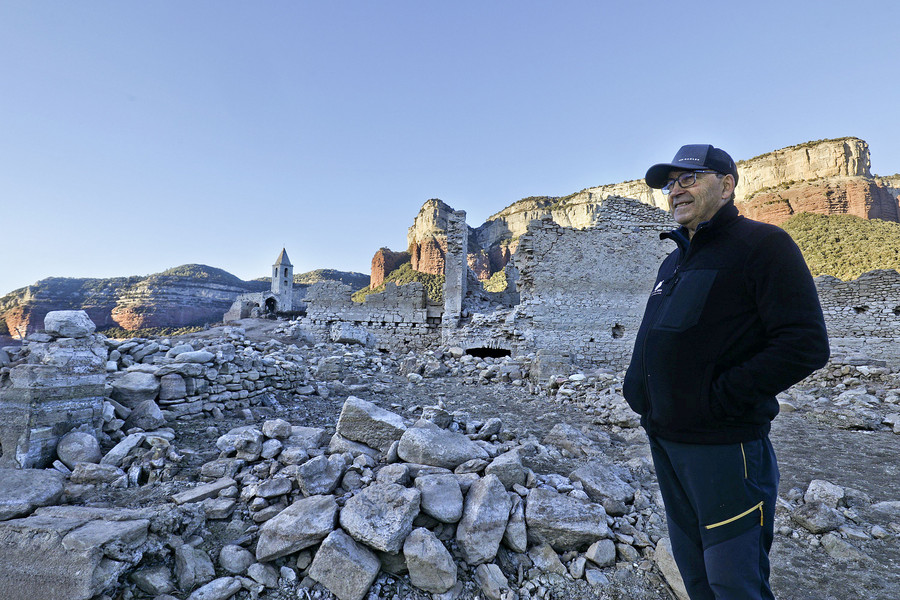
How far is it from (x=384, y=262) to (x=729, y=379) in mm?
52281

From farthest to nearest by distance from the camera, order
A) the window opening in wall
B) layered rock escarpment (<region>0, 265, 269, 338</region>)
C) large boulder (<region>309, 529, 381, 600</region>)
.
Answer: layered rock escarpment (<region>0, 265, 269, 338</region>) < the window opening in wall < large boulder (<region>309, 529, 381, 600</region>)

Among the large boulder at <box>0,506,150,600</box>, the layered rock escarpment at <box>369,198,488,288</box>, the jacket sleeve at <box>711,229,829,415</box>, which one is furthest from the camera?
the layered rock escarpment at <box>369,198,488,288</box>

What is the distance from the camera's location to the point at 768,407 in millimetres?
1243

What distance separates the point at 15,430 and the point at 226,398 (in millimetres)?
2020

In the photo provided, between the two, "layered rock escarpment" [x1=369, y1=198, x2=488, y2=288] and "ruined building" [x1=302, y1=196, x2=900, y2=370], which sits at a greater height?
"layered rock escarpment" [x1=369, y1=198, x2=488, y2=288]

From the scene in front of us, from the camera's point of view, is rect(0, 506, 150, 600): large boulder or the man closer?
the man

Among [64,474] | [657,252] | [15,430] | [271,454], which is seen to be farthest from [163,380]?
[657,252]

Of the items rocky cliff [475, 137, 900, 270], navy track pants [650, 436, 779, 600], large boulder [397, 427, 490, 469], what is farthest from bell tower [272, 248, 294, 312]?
navy track pants [650, 436, 779, 600]

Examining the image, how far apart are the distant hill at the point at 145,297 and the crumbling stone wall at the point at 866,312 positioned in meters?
37.3

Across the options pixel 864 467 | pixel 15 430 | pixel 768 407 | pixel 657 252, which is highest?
pixel 657 252

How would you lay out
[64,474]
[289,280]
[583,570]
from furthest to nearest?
[289,280] < [64,474] < [583,570]

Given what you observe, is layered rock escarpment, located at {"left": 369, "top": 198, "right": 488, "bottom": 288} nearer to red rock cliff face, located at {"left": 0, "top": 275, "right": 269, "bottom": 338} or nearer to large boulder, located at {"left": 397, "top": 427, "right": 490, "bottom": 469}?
red rock cliff face, located at {"left": 0, "top": 275, "right": 269, "bottom": 338}

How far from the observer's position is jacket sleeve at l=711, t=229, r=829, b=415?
3.76ft

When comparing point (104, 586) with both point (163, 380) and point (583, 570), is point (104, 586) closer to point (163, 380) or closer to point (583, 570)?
point (583, 570)
